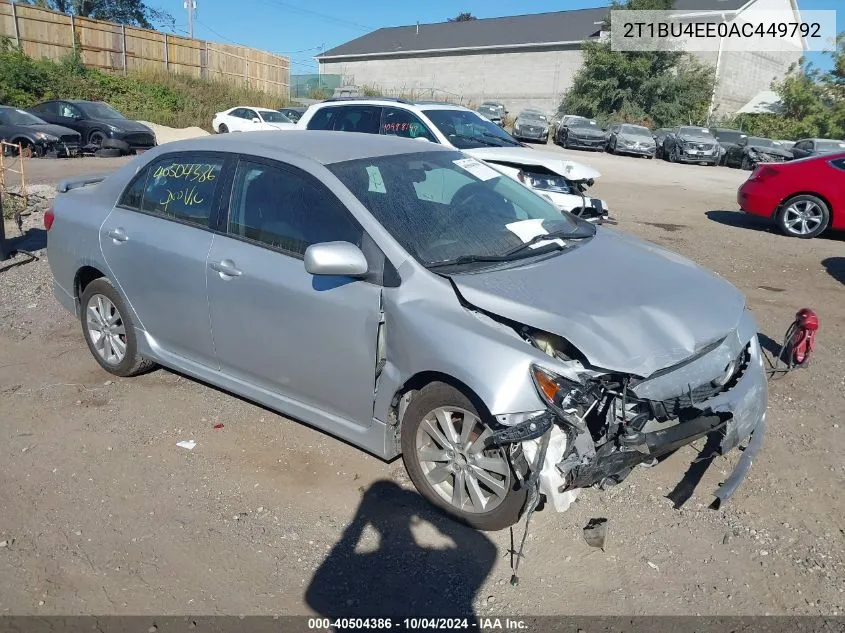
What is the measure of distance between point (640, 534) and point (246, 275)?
2.46 metres

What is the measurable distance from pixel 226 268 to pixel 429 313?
1369 millimetres

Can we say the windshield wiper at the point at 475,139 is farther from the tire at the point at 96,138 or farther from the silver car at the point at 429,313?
the tire at the point at 96,138

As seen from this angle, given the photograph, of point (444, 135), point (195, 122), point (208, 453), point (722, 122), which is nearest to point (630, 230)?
point (444, 135)

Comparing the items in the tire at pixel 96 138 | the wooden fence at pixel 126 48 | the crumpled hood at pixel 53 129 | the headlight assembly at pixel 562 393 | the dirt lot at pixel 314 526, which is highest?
the wooden fence at pixel 126 48

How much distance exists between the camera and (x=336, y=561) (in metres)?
3.16

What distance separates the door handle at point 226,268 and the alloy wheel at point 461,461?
1.41 meters

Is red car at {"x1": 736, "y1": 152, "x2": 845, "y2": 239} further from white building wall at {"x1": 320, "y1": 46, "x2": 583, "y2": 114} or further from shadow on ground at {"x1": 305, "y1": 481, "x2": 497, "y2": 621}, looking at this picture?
white building wall at {"x1": 320, "y1": 46, "x2": 583, "y2": 114}

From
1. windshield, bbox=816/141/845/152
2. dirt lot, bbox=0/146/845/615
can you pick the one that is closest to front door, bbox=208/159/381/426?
dirt lot, bbox=0/146/845/615

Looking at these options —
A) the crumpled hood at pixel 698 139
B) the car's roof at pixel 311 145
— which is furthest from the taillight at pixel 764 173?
the crumpled hood at pixel 698 139

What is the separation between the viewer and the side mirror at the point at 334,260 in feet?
10.8

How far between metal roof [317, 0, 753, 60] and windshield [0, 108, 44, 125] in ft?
109

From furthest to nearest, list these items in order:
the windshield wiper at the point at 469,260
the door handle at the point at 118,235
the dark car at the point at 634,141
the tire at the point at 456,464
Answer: the dark car at the point at 634,141 < the door handle at the point at 118,235 < the windshield wiper at the point at 469,260 < the tire at the point at 456,464

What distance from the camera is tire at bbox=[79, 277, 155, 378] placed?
4742 millimetres

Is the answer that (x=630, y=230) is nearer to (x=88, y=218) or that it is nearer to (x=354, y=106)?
(x=354, y=106)
